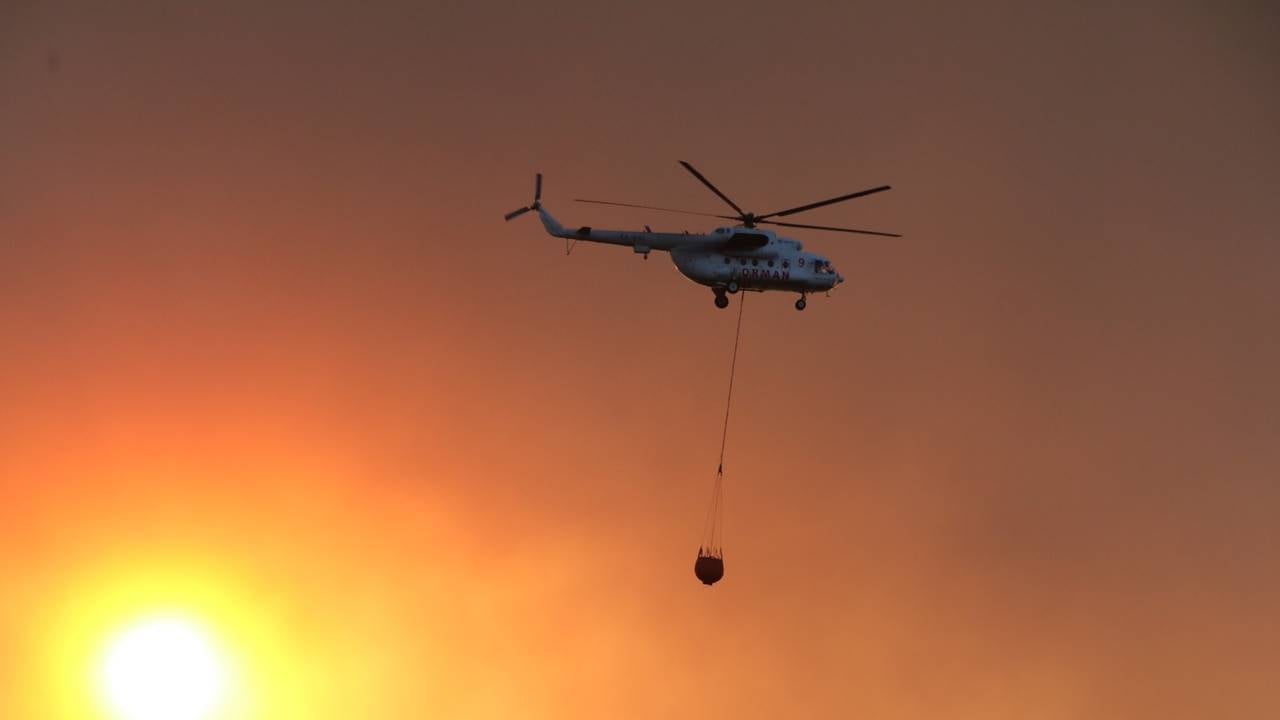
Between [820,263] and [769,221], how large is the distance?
8.78 ft

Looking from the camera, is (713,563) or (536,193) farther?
(536,193)

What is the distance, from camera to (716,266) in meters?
38.1

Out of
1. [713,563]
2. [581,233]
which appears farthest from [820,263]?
[713,563]

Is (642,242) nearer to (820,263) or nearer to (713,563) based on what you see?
(820,263)

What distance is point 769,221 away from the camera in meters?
37.3

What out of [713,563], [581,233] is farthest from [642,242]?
[713,563]

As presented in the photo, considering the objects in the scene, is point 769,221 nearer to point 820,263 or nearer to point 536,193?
point 820,263

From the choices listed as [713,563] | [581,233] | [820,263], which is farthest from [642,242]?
[713,563]

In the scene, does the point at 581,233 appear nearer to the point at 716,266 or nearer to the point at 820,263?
the point at 716,266

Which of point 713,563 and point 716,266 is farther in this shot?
point 716,266

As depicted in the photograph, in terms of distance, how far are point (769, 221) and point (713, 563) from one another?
8840 millimetres

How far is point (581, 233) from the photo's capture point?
37844 millimetres

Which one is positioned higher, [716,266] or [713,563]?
[716,266]

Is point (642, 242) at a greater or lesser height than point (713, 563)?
greater
